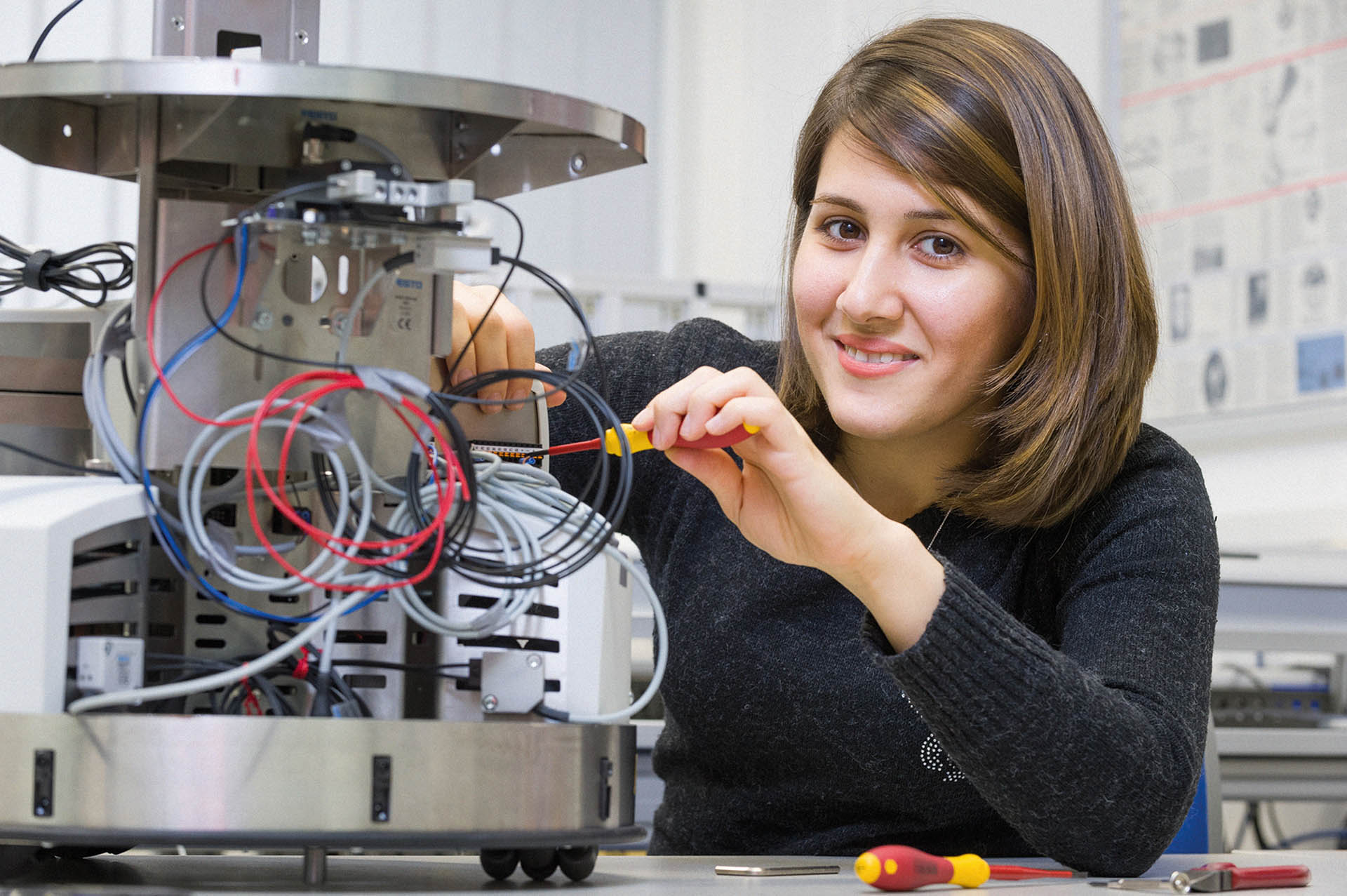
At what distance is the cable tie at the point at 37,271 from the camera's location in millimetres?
890

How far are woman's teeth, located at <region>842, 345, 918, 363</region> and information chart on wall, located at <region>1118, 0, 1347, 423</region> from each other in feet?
5.36

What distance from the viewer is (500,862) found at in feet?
2.48

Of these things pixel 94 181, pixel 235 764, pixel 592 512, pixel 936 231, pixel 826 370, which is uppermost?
pixel 94 181

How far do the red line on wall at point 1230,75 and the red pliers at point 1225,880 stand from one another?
6.77 ft

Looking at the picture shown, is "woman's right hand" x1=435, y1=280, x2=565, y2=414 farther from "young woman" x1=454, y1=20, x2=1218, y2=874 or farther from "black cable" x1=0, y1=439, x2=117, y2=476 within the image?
"black cable" x1=0, y1=439, x2=117, y2=476

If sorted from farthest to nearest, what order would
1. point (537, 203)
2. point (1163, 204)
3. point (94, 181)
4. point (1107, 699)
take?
point (537, 203) < point (1163, 204) < point (94, 181) < point (1107, 699)

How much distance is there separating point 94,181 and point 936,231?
199 cm

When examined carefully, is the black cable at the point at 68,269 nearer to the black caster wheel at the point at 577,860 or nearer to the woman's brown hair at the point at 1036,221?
the black caster wheel at the point at 577,860

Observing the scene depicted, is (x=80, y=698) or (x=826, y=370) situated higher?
(x=826, y=370)

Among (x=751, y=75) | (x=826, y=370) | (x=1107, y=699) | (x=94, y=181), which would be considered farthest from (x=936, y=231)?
(x=751, y=75)

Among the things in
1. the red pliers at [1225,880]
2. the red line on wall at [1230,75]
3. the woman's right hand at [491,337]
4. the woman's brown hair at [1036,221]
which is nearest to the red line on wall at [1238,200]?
the red line on wall at [1230,75]

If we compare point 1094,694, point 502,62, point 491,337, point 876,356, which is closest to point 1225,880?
point 1094,694

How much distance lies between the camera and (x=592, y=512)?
0.78 metres

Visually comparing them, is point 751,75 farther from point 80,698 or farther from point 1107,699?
point 80,698
